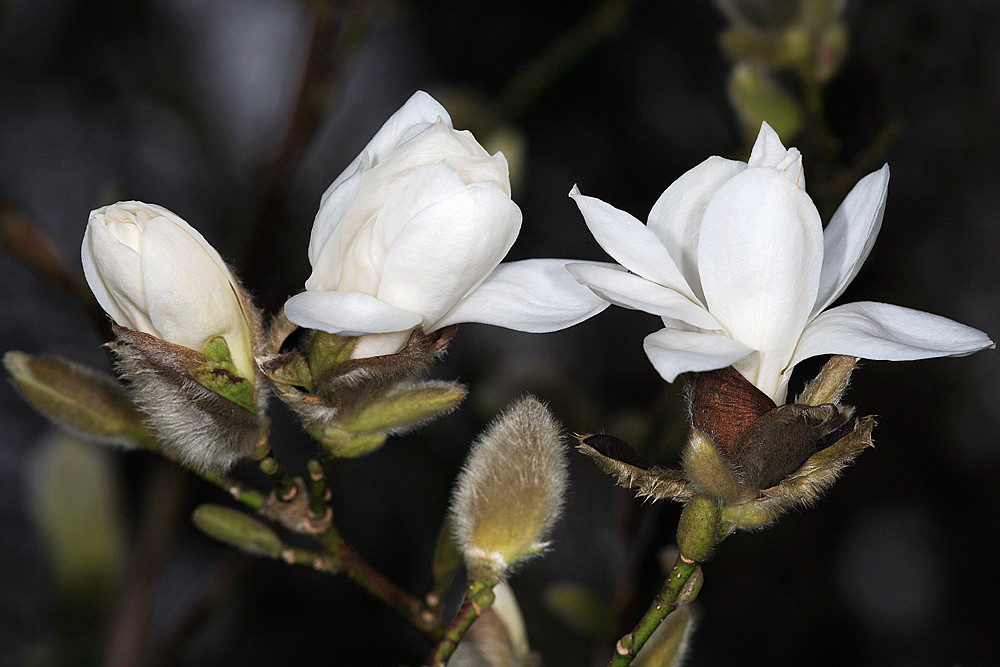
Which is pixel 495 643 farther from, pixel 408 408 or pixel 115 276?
pixel 115 276

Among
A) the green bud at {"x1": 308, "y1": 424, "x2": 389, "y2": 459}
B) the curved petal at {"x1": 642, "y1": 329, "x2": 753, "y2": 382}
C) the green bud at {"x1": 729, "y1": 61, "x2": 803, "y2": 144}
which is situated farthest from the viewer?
the green bud at {"x1": 729, "y1": 61, "x2": 803, "y2": 144}

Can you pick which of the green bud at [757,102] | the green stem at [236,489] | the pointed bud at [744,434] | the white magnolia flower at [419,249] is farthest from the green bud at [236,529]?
the green bud at [757,102]

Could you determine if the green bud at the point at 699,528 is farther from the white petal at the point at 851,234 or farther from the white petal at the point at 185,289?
the white petal at the point at 185,289

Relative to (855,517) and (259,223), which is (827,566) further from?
(259,223)

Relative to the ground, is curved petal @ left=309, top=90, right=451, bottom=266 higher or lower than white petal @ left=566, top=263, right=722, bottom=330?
higher

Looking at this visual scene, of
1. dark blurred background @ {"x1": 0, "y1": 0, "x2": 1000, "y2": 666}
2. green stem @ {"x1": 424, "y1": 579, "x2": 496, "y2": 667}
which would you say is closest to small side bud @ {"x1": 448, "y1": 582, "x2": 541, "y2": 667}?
green stem @ {"x1": 424, "y1": 579, "x2": 496, "y2": 667}

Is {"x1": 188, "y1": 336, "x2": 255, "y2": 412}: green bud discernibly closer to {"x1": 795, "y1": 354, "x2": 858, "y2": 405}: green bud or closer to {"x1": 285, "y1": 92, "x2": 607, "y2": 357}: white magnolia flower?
{"x1": 285, "y1": 92, "x2": 607, "y2": 357}: white magnolia flower

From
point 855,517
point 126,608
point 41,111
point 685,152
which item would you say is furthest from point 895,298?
point 41,111
